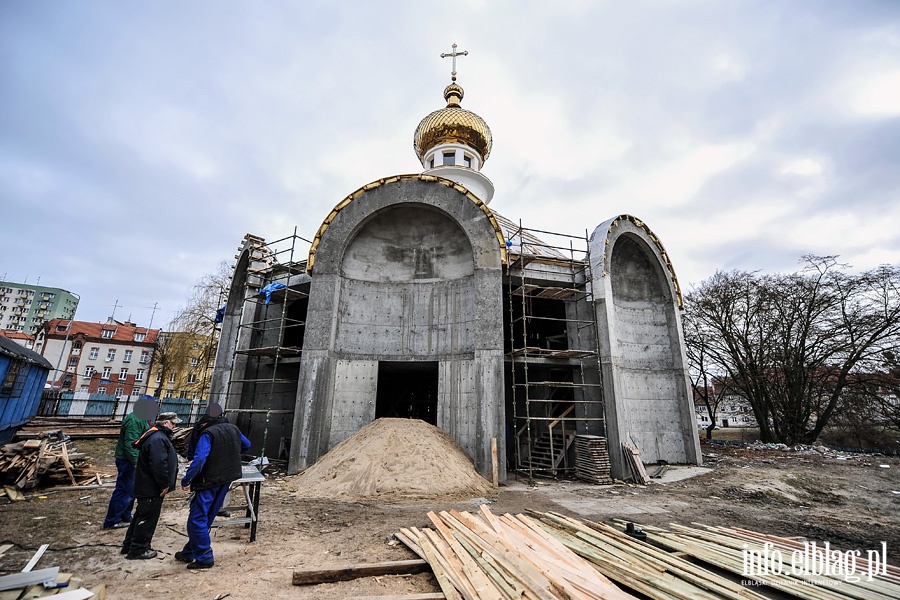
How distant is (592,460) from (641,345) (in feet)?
19.2

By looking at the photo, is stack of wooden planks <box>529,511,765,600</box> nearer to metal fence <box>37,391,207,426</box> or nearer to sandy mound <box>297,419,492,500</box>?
sandy mound <box>297,419,492,500</box>

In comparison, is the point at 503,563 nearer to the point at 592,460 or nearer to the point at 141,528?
the point at 141,528

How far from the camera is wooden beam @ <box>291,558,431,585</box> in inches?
174

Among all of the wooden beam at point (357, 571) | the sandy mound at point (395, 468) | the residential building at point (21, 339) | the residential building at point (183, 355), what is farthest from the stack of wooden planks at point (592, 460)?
the residential building at point (21, 339)

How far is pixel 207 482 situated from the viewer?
4832 millimetres

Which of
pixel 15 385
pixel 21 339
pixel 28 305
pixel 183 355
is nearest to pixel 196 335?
pixel 183 355

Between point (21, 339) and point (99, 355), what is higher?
point (21, 339)

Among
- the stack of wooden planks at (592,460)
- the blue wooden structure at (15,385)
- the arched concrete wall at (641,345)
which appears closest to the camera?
the stack of wooden planks at (592,460)

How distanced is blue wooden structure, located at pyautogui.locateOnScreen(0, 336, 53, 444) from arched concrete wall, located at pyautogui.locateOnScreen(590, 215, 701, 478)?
19.3 metres

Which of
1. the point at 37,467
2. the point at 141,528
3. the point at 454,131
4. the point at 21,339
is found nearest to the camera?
the point at 141,528

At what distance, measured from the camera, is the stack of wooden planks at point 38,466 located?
27.0 ft

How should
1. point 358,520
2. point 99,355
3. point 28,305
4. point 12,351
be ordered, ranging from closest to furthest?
point 358,520 → point 12,351 → point 99,355 → point 28,305

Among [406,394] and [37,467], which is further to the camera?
[406,394]

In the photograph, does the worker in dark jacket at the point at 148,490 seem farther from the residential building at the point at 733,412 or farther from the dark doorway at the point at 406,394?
the residential building at the point at 733,412
